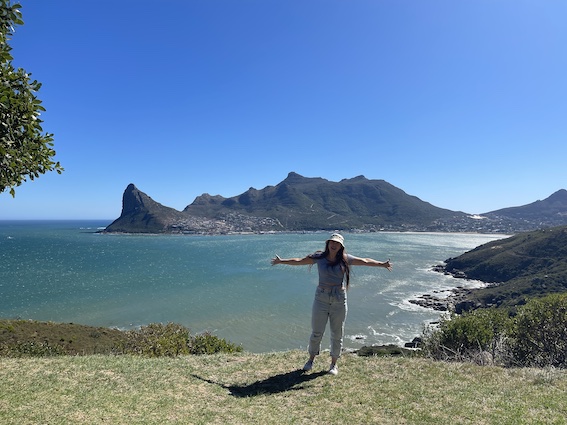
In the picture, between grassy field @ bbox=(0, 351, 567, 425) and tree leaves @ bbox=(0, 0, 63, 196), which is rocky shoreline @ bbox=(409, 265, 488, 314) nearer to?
grassy field @ bbox=(0, 351, 567, 425)

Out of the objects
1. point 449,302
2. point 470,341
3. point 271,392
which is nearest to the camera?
point 271,392

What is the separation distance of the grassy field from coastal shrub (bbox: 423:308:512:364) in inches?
76.2

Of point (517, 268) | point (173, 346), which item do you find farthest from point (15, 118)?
point (517, 268)

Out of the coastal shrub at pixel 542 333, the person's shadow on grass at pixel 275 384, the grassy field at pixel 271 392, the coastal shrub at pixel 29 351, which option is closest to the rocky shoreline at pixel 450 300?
the coastal shrub at pixel 542 333

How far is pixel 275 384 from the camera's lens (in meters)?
6.75

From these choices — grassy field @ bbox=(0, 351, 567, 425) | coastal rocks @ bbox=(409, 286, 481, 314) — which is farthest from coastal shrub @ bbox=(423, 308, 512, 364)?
coastal rocks @ bbox=(409, 286, 481, 314)

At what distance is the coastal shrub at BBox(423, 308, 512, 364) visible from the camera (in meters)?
9.63

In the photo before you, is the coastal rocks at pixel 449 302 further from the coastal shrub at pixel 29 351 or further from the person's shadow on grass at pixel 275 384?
the coastal shrub at pixel 29 351

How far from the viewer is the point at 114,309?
45.3 meters

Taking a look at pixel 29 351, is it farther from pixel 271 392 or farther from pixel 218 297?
pixel 218 297

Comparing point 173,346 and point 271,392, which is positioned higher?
point 271,392

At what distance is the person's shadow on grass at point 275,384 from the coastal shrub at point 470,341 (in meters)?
5.16

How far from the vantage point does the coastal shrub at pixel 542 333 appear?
1020cm

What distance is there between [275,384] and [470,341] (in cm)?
776
